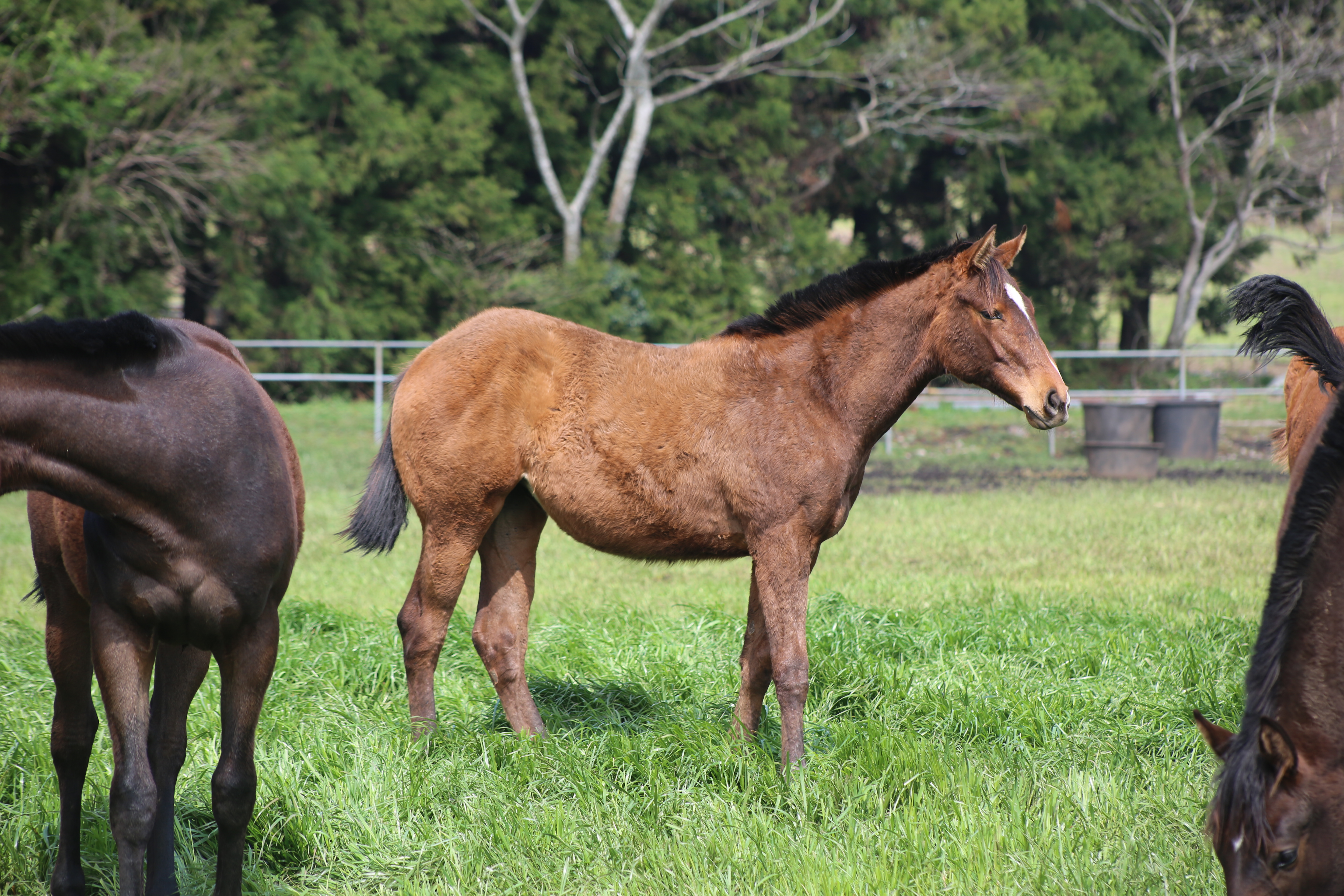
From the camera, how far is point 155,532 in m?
2.86

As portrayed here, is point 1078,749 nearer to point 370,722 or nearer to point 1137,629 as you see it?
point 1137,629

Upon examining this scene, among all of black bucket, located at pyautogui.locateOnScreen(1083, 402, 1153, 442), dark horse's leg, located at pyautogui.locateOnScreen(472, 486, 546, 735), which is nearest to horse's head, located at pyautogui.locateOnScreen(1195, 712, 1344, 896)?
dark horse's leg, located at pyautogui.locateOnScreen(472, 486, 546, 735)

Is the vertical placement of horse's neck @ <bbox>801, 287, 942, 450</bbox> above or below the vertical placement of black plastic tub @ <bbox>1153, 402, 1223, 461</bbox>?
above

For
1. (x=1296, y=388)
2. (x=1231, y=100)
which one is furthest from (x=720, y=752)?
(x=1231, y=100)

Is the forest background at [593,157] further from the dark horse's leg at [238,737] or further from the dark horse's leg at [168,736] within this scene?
the dark horse's leg at [238,737]

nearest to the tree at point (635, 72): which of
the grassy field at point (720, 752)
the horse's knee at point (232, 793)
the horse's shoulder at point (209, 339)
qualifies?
the grassy field at point (720, 752)

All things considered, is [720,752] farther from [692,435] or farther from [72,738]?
[72,738]

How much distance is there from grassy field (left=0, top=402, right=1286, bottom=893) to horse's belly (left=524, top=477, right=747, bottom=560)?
2.38 feet

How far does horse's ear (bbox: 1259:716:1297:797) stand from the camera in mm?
2344

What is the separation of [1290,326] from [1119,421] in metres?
11.0

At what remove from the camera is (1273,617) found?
2.61 metres

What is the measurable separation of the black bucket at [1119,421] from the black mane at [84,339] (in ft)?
43.2

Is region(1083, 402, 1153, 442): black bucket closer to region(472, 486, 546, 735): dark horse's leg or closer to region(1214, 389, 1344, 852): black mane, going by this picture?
region(472, 486, 546, 735): dark horse's leg

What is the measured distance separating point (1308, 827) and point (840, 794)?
1.66m
